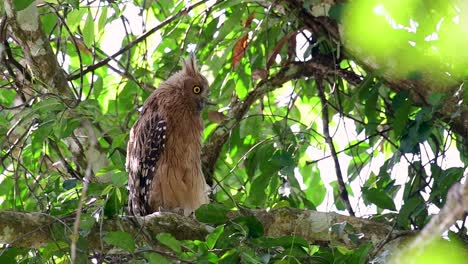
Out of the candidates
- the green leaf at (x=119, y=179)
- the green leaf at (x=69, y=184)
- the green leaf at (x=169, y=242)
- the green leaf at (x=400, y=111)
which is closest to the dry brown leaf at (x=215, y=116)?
the green leaf at (x=400, y=111)

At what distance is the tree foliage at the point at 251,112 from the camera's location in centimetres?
362

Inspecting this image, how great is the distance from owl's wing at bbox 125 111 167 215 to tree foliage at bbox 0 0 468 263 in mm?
123

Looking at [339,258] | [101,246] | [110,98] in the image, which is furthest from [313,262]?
[110,98]

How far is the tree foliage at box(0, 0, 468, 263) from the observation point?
362 cm

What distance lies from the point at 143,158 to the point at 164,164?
6.1 inches

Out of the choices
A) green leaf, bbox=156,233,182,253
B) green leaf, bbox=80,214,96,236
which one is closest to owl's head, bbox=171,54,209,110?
green leaf, bbox=80,214,96,236

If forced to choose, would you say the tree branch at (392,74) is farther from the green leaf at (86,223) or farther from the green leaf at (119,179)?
the green leaf at (86,223)

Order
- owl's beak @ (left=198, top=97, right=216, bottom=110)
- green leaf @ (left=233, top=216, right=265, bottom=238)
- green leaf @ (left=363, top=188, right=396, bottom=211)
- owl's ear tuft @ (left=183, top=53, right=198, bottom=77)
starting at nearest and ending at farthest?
green leaf @ (left=233, top=216, right=265, bottom=238) → green leaf @ (left=363, top=188, right=396, bottom=211) → owl's beak @ (left=198, top=97, right=216, bottom=110) → owl's ear tuft @ (left=183, top=53, right=198, bottom=77)

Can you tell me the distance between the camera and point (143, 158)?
5.73 m

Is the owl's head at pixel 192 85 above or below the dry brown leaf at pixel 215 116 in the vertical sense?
above

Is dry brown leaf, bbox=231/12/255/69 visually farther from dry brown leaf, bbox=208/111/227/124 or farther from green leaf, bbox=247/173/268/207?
green leaf, bbox=247/173/268/207

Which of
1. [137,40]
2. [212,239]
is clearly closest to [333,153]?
[137,40]

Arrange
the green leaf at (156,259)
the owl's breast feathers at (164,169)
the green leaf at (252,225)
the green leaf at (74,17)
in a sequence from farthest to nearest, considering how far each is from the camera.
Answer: the owl's breast feathers at (164,169), the green leaf at (74,17), the green leaf at (252,225), the green leaf at (156,259)

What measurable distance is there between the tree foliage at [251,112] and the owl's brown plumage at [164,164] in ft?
0.56
